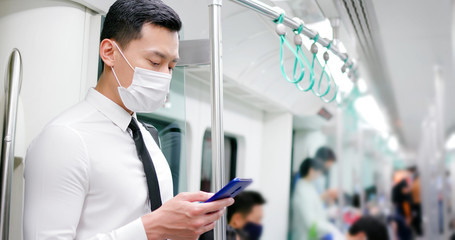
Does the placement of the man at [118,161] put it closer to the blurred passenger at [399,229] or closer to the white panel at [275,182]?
the white panel at [275,182]

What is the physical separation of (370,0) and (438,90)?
8.90 ft

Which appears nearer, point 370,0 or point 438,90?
point 370,0

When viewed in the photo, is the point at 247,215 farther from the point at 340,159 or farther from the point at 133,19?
the point at 133,19

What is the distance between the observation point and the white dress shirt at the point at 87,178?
121 centimetres

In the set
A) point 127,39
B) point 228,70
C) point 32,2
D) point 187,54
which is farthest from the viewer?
point 228,70

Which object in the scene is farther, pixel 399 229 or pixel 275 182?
pixel 399 229

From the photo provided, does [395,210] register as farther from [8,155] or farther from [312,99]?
[8,155]

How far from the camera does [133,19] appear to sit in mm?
1417

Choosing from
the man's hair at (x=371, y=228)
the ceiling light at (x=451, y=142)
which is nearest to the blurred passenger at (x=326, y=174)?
the man's hair at (x=371, y=228)

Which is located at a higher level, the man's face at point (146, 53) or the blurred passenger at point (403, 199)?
the man's face at point (146, 53)

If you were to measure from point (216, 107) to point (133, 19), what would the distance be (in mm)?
376

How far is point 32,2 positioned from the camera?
1774mm

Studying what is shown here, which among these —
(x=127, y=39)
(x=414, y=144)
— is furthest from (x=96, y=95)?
(x=414, y=144)

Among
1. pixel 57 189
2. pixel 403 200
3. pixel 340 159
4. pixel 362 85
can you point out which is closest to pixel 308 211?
pixel 340 159
